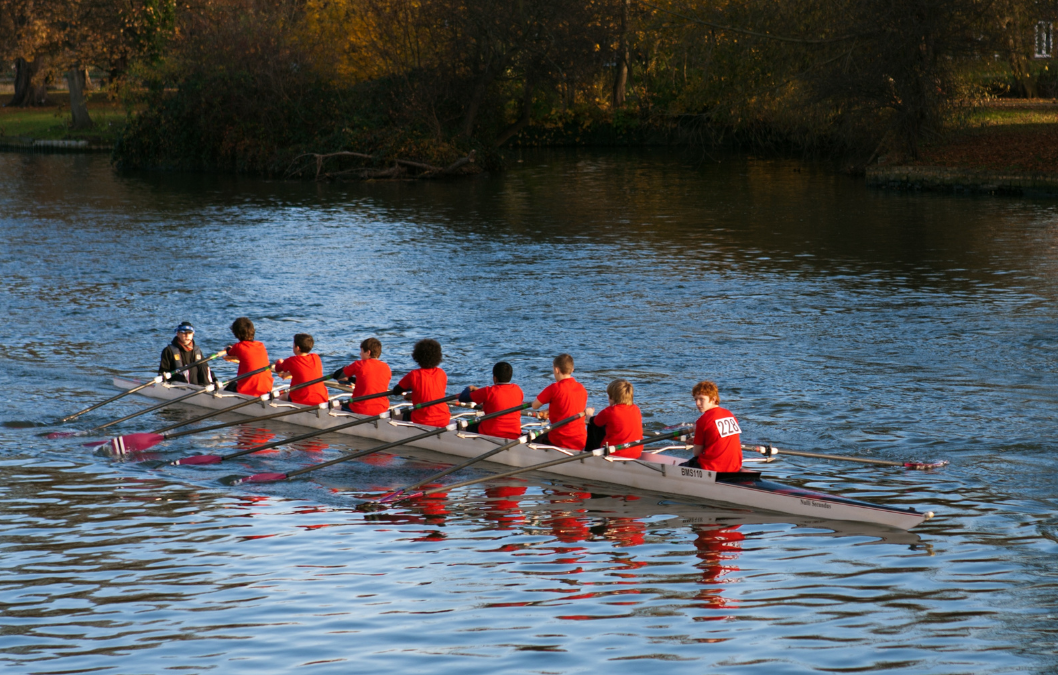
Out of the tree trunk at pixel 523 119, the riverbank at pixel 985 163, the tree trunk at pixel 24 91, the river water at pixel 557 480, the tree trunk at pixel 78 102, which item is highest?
the tree trunk at pixel 24 91

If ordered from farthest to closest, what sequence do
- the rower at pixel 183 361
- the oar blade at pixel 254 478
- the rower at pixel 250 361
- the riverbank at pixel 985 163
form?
the riverbank at pixel 985 163
the rower at pixel 183 361
the rower at pixel 250 361
the oar blade at pixel 254 478

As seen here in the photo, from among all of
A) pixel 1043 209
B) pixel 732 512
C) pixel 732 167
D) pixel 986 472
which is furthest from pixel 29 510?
pixel 732 167

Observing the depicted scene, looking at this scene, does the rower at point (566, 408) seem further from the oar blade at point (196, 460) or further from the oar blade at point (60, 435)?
the oar blade at point (60, 435)

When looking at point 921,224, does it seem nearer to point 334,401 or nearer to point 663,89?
point 334,401

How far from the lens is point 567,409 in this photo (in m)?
12.9

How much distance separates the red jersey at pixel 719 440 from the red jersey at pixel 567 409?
158cm

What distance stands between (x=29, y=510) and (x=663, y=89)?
5052 cm

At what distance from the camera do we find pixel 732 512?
450 inches

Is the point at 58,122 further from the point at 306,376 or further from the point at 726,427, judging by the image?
the point at 726,427

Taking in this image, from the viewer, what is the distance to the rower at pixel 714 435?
11.5 meters

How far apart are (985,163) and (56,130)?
1826 inches

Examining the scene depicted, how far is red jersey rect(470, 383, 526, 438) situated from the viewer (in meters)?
13.3

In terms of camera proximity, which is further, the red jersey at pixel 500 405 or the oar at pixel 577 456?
the red jersey at pixel 500 405

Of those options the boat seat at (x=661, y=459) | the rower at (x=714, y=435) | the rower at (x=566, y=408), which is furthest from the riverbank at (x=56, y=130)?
the rower at (x=714, y=435)
